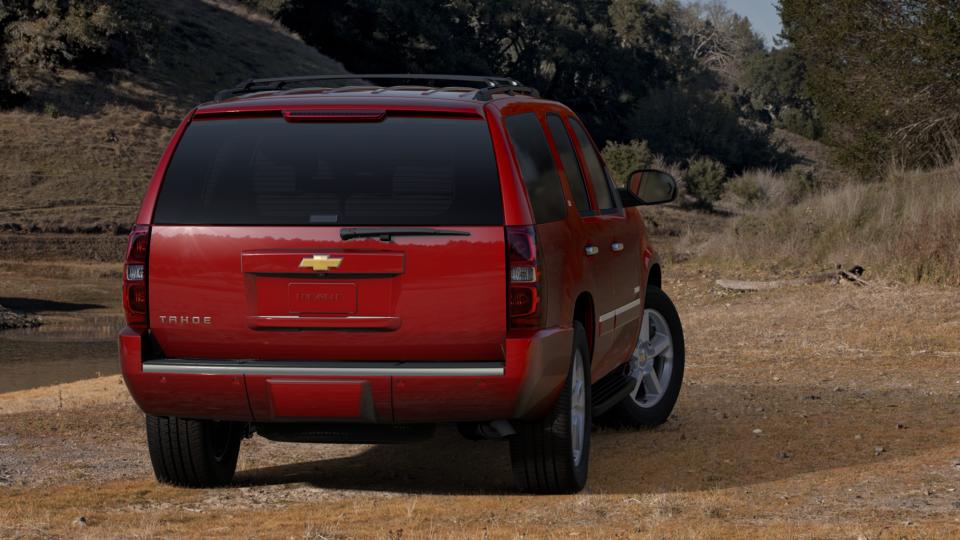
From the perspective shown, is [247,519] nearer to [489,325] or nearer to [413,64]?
[489,325]

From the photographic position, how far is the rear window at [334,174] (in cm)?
681

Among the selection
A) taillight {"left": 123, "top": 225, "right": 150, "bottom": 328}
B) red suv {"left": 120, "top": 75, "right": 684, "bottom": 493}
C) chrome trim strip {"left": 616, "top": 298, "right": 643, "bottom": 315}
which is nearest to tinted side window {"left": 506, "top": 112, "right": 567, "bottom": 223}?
red suv {"left": 120, "top": 75, "right": 684, "bottom": 493}

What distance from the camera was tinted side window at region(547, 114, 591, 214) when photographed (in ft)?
26.7

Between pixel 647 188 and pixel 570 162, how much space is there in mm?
1073

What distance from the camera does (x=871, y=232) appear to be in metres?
23.1

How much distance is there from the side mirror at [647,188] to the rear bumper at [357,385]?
2506 millimetres

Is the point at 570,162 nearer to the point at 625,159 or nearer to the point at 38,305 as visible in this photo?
the point at 38,305

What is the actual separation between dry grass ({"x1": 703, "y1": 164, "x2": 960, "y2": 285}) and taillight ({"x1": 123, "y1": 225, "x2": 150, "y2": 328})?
14507mm

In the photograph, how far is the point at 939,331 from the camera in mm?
16109

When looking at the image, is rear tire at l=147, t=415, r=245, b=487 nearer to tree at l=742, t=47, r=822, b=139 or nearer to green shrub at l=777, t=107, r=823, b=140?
green shrub at l=777, t=107, r=823, b=140

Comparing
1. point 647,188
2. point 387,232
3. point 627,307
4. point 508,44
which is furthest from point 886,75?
point 508,44

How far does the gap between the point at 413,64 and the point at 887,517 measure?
207 ft

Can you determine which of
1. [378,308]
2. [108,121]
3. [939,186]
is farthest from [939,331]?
[108,121]

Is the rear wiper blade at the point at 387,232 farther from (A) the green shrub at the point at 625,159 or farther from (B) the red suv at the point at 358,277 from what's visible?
(A) the green shrub at the point at 625,159
